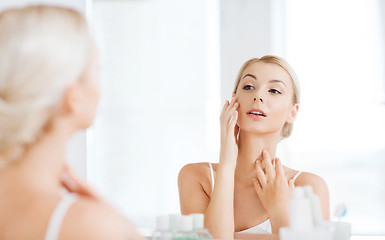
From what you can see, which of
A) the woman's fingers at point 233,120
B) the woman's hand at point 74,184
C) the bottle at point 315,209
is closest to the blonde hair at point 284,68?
the woman's fingers at point 233,120

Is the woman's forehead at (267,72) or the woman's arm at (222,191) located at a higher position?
the woman's forehead at (267,72)

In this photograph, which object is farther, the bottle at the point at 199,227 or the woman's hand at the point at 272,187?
the woman's hand at the point at 272,187

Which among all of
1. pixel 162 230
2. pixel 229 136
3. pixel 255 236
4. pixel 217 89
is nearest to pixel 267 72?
pixel 229 136

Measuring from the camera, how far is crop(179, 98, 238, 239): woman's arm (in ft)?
3.81

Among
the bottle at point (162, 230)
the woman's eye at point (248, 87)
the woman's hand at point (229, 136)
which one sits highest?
the woman's eye at point (248, 87)

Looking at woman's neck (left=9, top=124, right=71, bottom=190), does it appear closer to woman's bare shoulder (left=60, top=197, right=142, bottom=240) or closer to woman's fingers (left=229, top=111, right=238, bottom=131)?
woman's bare shoulder (left=60, top=197, right=142, bottom=240)

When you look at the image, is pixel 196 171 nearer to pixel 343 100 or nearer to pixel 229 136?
pixel 229 136

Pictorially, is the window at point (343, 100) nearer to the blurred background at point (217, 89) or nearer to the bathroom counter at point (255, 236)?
the blurred background at point (217, 89)

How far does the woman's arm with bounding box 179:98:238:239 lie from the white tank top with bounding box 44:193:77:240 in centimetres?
58

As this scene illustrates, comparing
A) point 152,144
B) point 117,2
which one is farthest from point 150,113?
point 117,2

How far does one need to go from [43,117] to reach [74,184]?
12 cm

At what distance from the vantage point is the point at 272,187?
1195mm

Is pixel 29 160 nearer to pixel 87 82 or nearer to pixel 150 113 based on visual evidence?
pixel 87 82

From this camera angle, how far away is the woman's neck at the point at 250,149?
50.3 inches
